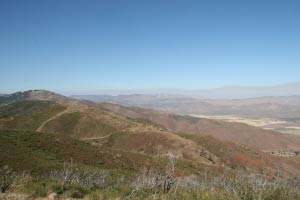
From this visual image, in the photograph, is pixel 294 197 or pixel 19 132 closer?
pixel 294 197

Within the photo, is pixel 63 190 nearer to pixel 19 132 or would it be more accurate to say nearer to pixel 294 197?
pixel 294 197

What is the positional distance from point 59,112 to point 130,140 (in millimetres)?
34221

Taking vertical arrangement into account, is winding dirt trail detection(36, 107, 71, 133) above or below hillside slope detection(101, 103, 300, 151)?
above

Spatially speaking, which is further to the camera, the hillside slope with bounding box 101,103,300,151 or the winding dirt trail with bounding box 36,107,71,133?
the hillside slope with bounding box 101,103,300,151

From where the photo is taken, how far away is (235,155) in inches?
3044

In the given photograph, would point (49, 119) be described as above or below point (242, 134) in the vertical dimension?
above

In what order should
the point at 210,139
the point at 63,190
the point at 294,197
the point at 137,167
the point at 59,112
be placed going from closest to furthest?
the point at 294,197 → the point at 63,190 → the point at 137,167 → the point at 210,139 → the point at 59,112

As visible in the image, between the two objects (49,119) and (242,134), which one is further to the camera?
(242,134)

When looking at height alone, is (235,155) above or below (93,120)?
below

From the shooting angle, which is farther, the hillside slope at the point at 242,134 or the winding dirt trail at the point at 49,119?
the hillside slope at the point at 242,134

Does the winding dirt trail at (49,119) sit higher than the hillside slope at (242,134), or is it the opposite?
the winding dirt trail at (49,119)

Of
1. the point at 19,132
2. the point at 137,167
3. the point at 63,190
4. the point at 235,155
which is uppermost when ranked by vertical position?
the point at 63,190

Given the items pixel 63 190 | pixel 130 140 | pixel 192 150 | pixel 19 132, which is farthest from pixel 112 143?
pixel 63 190

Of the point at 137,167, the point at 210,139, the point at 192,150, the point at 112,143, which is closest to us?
the point at 137,167
